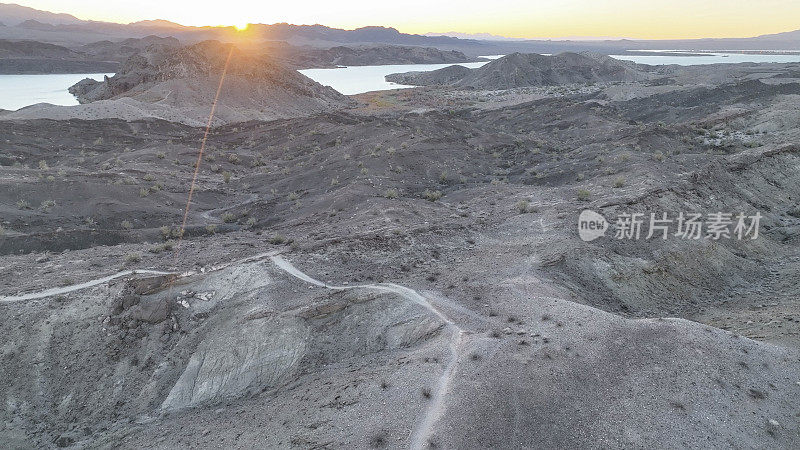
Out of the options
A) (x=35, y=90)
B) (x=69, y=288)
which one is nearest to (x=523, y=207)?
(x=69, y=288)

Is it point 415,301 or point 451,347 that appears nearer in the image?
point 451,347

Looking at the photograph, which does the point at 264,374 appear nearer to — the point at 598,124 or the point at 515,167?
the point at 515,167

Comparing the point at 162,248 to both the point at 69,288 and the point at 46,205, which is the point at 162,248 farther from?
the point at 46,205

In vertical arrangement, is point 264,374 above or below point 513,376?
below

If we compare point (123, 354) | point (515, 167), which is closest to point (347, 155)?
point (515, 167)

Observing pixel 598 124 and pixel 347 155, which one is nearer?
pixel 347 155

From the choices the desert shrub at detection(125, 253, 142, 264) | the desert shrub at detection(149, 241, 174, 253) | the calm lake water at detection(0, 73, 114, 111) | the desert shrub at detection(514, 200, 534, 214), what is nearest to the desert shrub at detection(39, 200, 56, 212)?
the desert shrub at detection(149, 241, 174, 253)

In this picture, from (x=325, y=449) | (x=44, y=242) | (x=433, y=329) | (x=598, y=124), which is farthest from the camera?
(x=598, y=124)

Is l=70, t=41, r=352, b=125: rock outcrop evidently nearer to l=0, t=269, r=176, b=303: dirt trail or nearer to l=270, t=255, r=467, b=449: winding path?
l=0, t=269, r=176, b=303: dirt trail

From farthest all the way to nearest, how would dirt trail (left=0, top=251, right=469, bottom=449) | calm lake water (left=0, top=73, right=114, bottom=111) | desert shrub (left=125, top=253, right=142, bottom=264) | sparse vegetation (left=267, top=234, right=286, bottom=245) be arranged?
calm lake water (left=0, top=73, right=114, bottom=111) < sparse vegetation (left=267, top=234, right=286, bottom=245) < desert shrub (left=125, top=253, right=142, bottom=264) < dirt trail (left=0, top=251, right=469, bottom=449)
